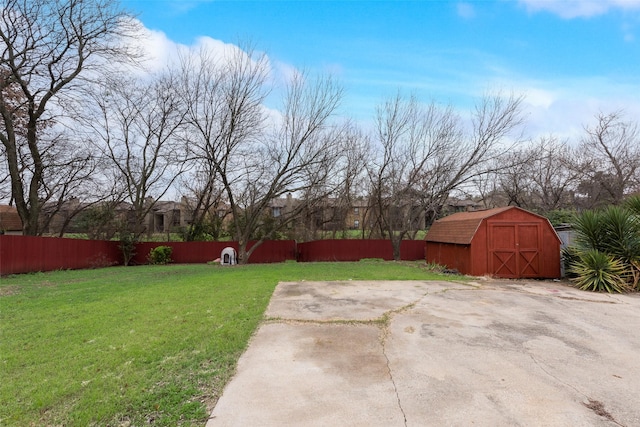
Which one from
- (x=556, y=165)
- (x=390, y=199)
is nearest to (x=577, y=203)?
(x=556, y=165)

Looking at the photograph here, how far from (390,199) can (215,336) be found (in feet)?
55.0

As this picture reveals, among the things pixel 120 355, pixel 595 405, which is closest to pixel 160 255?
pixel 120 355

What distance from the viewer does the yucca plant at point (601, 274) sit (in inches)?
328

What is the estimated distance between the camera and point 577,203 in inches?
843

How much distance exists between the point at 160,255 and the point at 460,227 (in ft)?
52.7

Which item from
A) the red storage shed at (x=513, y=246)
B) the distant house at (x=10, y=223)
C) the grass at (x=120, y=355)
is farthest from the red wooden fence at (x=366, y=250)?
the distant house at (x=10, y=223)

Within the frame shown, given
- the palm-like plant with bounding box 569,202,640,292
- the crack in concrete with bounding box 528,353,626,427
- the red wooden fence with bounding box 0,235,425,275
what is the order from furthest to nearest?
1. the red wooden fence with bounding box 0,235,425,275
2. the palm-like plant with bounding box 569,202,640,292
3. the crack in concrete with bounding box 528,353,626,427

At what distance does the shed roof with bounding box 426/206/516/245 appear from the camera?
11.0m

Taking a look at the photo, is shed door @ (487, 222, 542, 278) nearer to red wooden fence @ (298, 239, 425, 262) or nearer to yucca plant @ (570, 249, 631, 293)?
yucca plant @ (570, 249, 631, 293)

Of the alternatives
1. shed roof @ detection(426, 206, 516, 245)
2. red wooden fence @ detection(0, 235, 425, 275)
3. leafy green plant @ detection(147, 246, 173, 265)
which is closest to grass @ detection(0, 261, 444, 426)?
shed roof @ detection(426, 206, 516, 245)

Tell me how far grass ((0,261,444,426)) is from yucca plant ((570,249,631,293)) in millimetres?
8359

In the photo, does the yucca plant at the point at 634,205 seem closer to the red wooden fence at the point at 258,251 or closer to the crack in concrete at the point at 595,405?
the crack in concrete at the point at 595,405

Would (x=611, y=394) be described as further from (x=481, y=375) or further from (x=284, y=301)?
(x=284, y=301)

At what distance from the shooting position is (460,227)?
480 inches
